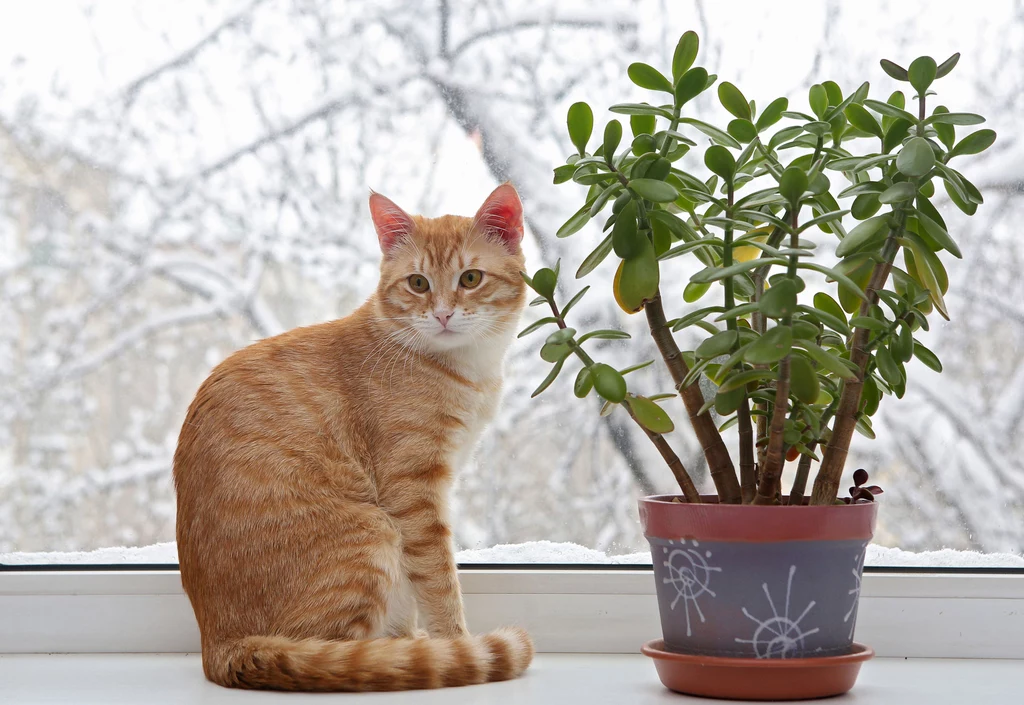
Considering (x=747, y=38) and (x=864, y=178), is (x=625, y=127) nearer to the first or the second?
(x=747, y=38)

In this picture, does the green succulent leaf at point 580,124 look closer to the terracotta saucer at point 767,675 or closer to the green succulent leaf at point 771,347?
the green succulent leaf at point 771,347

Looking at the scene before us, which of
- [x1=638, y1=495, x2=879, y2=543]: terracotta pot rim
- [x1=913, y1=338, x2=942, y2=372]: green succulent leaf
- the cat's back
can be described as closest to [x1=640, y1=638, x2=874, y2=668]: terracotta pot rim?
[x1=638, y1=495, x2=879, y2=543]: terracotta pot rim

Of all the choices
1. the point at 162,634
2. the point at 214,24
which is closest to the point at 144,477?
the point at 162,634

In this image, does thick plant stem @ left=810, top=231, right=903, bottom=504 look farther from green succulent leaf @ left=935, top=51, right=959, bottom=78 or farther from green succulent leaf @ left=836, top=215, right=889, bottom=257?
green succulent leaf @ left=935, top=51, right=959, bottom=78

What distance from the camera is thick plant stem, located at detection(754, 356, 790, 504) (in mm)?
1051

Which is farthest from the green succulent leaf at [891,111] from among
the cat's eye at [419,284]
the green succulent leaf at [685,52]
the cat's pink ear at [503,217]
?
the cat's eye at [419,284]

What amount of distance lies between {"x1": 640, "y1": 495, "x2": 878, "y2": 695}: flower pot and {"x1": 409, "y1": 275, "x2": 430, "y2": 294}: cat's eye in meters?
0.55

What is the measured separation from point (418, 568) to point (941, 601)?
788 mm

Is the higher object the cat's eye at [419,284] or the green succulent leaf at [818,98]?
the green succulent leaf at [818,98]

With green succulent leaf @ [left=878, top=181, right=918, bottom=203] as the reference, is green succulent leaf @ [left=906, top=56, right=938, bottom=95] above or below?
above

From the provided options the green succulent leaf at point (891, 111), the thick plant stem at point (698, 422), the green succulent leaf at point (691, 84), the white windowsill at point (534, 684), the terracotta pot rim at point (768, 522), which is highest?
the green succulent leaf at point (691, 84)

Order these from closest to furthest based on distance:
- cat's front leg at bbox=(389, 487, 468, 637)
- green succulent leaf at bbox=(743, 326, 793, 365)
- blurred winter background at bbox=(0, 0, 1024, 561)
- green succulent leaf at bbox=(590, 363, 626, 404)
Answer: green succulent leaf at bbox=(743, 326, 793, 365), green succulent leaf at bbox=(590, 363, 626, 404), cat's front leg at bbox=(389, 487, 468, 637), blurred winter background at bbox=(0, 0, 1024, 561)

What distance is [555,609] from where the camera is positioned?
4.83 feet

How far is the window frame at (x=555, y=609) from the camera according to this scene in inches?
55.7
